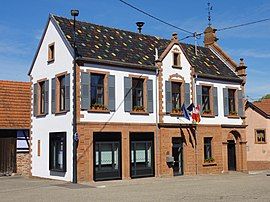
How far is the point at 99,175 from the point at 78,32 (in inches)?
370

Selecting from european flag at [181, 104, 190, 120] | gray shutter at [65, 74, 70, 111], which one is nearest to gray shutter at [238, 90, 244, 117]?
european flag at [181, 104, 190, 120]

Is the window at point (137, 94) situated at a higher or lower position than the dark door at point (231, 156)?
higher

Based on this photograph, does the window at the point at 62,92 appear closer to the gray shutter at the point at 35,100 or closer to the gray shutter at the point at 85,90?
the gray shutter at the point at 85,90

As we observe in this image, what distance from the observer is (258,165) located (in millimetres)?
39500

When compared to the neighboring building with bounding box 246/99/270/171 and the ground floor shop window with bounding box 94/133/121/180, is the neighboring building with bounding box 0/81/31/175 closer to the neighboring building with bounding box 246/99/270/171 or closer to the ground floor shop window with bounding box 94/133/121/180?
the ground floor shop window with bounding box 94/133/121/180

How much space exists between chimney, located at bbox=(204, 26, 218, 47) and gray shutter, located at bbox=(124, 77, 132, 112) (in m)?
13.3

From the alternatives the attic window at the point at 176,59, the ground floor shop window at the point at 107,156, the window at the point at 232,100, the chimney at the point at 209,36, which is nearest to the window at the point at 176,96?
the attic window at the point at 176,59

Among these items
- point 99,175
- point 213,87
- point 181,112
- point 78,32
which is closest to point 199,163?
point 181,112

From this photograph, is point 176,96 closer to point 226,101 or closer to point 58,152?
point 226,101

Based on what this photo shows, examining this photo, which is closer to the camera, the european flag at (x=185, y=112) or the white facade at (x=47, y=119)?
the white facade at (x=47, y=119)

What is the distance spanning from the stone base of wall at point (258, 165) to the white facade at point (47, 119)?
20.4 m

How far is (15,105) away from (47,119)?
18.8ft

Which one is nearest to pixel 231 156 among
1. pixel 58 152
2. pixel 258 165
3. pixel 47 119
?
pixel 258 165

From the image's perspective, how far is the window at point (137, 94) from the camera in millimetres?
27461
